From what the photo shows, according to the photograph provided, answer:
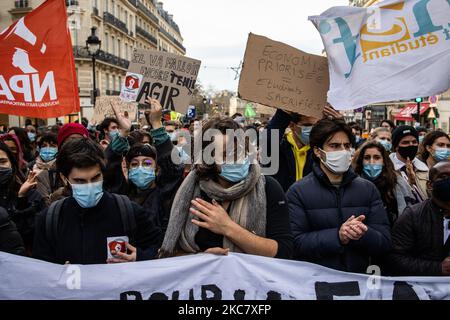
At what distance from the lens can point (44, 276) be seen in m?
2.69

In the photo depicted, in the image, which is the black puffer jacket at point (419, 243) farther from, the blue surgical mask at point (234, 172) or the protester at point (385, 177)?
the blue surgical mask at point (234, 172)

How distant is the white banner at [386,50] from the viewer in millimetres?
3742

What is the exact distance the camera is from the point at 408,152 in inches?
202

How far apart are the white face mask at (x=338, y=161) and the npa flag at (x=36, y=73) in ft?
10.1

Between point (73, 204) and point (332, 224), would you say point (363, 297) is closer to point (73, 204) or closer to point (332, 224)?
point (332, 224)

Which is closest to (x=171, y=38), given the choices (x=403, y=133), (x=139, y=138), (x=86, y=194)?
(x=403, y=133)

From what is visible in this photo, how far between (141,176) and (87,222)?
112 centimetres

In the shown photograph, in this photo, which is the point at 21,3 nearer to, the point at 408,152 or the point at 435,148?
the point at 408,152

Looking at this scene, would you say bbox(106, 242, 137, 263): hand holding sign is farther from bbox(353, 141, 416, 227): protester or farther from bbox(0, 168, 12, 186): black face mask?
bbox(353, 141, 416, 227): protester

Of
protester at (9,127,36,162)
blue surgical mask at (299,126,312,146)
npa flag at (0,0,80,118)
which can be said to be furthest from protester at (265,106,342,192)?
protester at (9,127,36,162)

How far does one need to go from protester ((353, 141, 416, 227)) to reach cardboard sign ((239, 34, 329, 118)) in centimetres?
65

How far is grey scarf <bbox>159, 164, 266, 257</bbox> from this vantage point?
2.64 metres

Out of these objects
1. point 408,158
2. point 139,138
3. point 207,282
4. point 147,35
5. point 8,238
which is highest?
point 147,35
